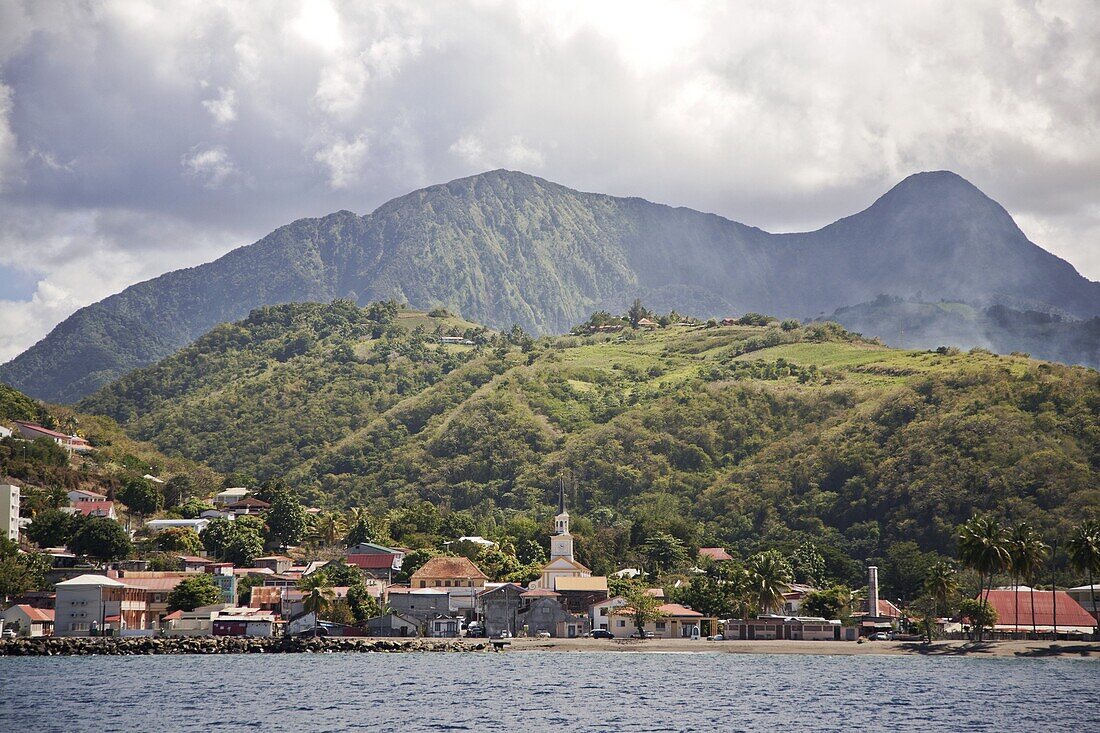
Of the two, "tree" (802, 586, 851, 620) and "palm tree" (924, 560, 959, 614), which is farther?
"tree" (802, 586, 851, 620)

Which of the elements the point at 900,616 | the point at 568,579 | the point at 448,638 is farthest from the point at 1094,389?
the point at 448,638

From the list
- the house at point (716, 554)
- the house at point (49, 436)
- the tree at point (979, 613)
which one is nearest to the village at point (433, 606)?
the tree at point (979, 613)

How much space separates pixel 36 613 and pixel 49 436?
57287 millimetres

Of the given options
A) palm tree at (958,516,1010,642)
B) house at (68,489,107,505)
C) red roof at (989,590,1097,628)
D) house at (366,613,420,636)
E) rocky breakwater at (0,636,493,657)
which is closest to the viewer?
rocky breakwater at (0,636,493,657)

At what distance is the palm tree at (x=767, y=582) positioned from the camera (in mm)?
101000

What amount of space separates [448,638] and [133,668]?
3303 centimetres

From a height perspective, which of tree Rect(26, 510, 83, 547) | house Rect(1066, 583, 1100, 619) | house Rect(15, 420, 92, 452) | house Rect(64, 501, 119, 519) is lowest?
house Rect(1066, 583, 1100, 619)

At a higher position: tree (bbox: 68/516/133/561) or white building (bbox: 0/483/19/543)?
white building (bbox: 0/483/19/543)

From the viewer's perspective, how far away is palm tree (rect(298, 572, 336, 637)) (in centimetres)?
10025

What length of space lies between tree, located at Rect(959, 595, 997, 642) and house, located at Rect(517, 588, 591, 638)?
104ft

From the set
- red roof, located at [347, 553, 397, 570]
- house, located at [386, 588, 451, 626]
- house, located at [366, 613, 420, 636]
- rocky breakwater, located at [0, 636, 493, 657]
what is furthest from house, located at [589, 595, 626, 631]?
red roof, located at [347, 553, 397, 570]

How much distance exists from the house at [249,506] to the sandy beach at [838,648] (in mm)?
56168

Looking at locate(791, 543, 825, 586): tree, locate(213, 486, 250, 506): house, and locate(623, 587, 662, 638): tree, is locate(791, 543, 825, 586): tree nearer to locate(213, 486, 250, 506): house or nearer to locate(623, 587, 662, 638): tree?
locate(623, 587, 662, 638): tree

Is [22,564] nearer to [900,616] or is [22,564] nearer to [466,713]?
[466,713]
